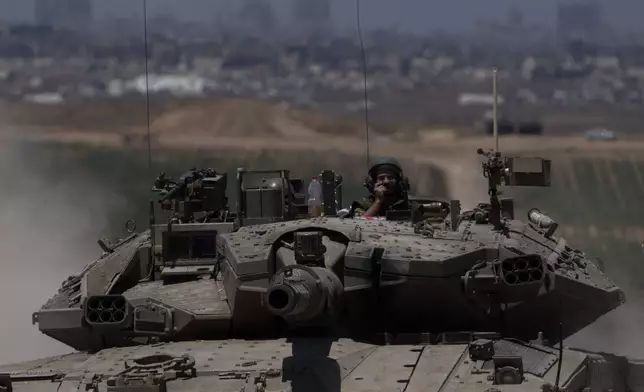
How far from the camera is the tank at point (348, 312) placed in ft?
58.9

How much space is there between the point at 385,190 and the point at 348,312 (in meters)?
5.31

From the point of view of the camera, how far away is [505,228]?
73.7 ft

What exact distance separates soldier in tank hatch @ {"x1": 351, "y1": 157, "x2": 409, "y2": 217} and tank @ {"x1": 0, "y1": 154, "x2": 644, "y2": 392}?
0.95 metres

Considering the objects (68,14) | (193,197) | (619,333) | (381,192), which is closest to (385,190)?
(381,192)

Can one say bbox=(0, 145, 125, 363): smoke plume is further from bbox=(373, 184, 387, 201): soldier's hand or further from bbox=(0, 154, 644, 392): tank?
bbox=(373, 184, 387, 201): soldier's hand

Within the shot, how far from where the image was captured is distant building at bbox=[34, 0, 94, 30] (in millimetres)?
37656

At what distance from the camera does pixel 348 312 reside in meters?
19.8

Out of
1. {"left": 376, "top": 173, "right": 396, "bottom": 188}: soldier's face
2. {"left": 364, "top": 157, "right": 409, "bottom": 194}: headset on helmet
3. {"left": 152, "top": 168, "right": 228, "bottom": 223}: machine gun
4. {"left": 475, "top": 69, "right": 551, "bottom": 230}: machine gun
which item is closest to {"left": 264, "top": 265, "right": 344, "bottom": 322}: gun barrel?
{"left": 475, "top": 69, "right": 551, "bottom": 230}: machine gun

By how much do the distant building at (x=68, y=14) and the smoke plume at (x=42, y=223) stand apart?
3.38m

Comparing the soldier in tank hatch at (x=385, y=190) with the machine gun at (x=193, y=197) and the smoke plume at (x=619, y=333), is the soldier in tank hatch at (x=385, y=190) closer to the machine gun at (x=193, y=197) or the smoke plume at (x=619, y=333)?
the machine gun at (x=193, y=197)

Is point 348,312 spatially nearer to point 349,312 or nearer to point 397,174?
point 349,312

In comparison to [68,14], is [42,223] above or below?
below

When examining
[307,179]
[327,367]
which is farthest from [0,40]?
[327,367]

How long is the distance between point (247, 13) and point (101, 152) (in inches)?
201
